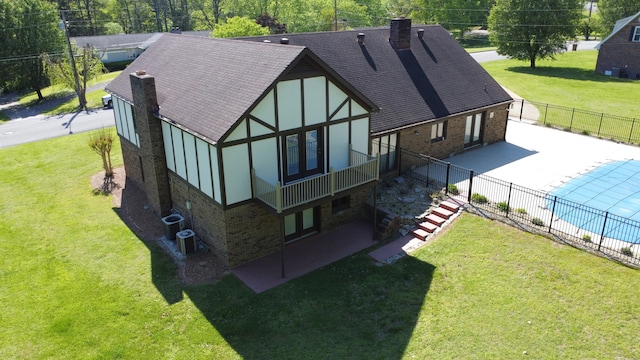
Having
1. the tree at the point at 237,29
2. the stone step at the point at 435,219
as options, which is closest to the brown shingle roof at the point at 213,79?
the stone step at the point at 435,219

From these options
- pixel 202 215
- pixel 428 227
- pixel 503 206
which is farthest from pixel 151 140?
pixel 503 206

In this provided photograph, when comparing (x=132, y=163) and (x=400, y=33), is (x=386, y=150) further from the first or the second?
(x=132, y=163)

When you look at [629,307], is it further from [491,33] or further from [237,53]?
[491,33]

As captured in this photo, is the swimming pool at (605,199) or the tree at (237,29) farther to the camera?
the tree at (237,29)

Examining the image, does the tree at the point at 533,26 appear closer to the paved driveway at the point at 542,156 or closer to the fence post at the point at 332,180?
the paved driveway at the point at 542,156

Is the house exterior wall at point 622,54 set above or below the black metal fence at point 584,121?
above

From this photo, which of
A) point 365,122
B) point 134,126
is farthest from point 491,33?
point 134,126

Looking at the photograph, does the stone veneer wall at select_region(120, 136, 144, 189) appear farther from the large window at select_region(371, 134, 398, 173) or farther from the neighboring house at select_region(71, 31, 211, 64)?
the neighboring house at select_region(71, 31, 211, 64)

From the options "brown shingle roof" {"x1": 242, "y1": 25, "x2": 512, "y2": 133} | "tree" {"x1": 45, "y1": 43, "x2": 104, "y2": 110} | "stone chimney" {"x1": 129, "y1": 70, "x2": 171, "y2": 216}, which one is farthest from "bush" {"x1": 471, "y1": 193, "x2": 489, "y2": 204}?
"tree" {"x1": 45, "y1": 43, "x2": 104, "y2": 110}
